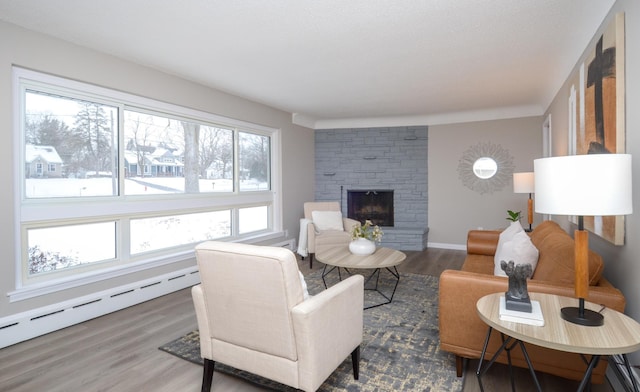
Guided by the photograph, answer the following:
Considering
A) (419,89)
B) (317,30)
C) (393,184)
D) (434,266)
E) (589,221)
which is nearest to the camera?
(589,221)

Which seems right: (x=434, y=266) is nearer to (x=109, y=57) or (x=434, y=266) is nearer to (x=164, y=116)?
(x=164, y=116)

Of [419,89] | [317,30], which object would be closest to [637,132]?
[317,30]

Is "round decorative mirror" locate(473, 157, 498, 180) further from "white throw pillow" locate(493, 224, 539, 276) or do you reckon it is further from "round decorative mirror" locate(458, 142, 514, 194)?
"white throw pillow" locate(493, 224, 539, 276)

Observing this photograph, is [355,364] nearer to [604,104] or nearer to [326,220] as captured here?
[604,104]

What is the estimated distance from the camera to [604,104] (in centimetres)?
227

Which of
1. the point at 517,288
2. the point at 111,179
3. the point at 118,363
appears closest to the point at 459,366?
the point at 517,288

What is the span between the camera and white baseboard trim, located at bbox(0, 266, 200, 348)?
2.72 m

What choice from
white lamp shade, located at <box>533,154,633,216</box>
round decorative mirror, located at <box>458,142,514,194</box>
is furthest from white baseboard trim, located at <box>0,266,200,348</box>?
Answer: round decorative mirror, located at <box>458,142,514,194</box>

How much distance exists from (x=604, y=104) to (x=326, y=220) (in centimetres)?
389

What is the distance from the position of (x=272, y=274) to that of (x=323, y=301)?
1.05 feet

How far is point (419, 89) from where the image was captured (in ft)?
15.1

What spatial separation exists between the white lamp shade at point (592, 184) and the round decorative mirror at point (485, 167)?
16.2ft

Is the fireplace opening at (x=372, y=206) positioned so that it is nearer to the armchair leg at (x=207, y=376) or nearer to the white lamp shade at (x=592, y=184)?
the armchair leg at (x=207, y=376)

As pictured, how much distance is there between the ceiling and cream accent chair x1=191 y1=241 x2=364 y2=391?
1.75m
